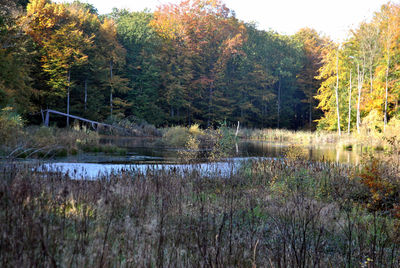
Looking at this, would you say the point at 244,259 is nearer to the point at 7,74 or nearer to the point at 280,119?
the point at 7,74

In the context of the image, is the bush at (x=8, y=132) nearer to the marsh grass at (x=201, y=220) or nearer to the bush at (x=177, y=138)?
the marsh grass at (x=201, y=220)

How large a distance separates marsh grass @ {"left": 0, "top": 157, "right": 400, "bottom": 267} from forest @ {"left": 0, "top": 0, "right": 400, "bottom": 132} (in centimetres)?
1472

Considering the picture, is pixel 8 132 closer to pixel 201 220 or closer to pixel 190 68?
pixel 201 220

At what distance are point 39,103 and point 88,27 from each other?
9147 mm

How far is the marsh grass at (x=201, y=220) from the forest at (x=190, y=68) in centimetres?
1472

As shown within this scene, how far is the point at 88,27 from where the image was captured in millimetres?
32406

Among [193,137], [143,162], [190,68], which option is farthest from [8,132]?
[190,68]

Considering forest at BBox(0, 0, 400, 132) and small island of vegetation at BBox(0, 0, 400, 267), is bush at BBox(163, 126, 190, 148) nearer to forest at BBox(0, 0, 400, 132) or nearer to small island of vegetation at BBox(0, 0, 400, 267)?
small island of vegetation at BBox(0, 0, 400, 267)

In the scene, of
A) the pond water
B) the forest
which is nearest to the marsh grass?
the pond water

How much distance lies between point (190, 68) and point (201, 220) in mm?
39884

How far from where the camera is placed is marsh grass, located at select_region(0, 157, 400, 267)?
105 inches

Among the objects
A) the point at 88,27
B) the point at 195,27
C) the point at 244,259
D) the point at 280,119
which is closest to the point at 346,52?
the point at 280,119

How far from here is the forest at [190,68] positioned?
27703mm

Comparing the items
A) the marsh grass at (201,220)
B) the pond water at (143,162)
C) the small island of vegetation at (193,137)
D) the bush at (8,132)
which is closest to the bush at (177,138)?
the small island of vegetation at (193,137)
